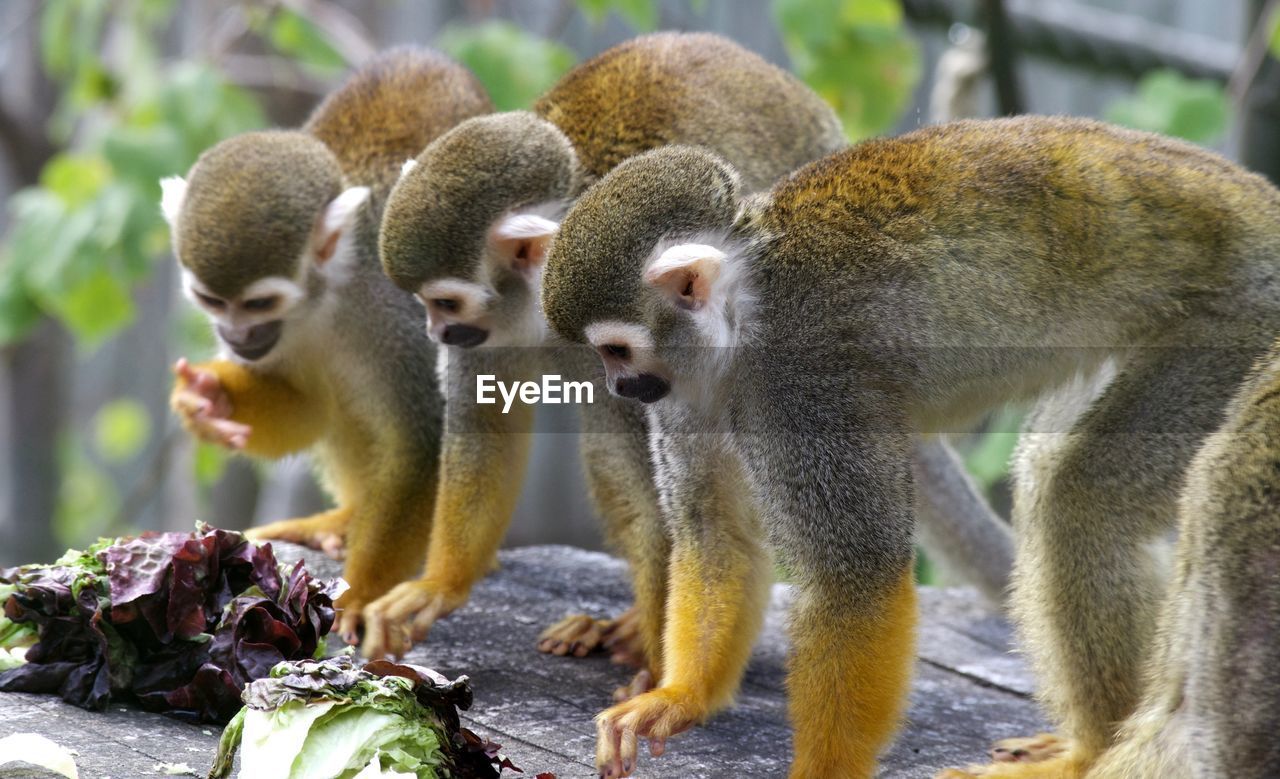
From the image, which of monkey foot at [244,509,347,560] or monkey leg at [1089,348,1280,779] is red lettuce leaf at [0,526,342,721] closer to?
monkey foot at [244,509,347,560]

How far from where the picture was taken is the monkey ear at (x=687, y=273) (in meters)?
3.19

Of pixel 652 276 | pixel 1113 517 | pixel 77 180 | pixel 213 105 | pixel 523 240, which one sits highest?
pixel 213 105

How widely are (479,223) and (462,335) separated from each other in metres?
0.32

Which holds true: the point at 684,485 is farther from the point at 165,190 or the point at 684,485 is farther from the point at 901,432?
the point at 165,190

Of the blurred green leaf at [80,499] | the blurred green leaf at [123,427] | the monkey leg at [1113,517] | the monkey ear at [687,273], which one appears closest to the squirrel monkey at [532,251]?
the monkey ear at [687,273]

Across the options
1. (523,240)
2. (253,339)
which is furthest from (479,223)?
(253,339)

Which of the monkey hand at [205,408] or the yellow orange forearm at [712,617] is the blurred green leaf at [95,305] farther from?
the yellow orange forearm at [712,617]

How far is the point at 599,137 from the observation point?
13.9 feet

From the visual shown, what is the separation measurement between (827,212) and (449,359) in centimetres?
145

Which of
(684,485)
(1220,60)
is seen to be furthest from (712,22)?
(684,485)

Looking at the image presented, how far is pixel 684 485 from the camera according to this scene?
12.1 ft

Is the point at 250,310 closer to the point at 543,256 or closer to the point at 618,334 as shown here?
the point at 543,256

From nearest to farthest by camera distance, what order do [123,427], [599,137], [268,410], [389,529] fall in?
[599,137], [389,529], [268,410], [123,427]

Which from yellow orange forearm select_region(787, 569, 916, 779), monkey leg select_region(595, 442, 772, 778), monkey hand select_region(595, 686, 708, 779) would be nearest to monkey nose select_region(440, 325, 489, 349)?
monkey leg select_region(595, 442, 772, 778)
